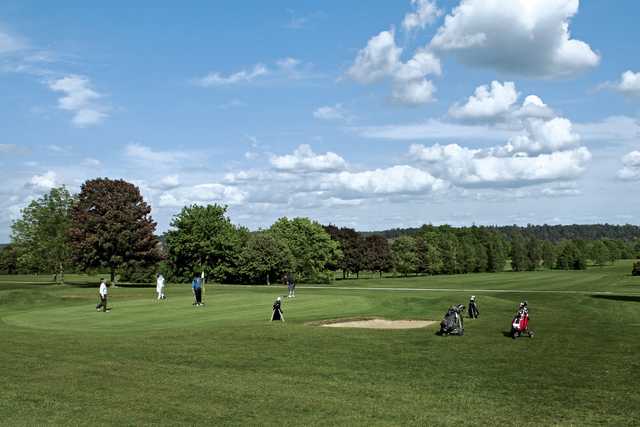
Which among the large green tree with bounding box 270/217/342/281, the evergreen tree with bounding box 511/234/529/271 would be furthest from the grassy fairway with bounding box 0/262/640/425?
the evergreen tree with bounding box 511/234/529/271

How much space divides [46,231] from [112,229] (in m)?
25.7

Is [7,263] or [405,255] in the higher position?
[405,255]

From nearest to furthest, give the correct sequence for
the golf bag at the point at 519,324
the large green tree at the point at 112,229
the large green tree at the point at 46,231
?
1. the golf bag at the point at 519,324
2. the large green tree at the point at 112,229
3. the large green tree at the point at 46,231

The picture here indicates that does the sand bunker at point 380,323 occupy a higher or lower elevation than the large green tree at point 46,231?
lower

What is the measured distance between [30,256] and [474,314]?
78.8 metres

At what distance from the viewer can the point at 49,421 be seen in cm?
1362

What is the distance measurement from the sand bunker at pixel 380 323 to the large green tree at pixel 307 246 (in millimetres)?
76484

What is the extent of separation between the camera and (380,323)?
36.6 m

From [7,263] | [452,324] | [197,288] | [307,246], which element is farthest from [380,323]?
[7,263]

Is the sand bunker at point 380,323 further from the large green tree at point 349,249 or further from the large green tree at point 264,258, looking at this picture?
the large green tree at point 349,249

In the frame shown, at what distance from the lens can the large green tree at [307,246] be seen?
117 metres

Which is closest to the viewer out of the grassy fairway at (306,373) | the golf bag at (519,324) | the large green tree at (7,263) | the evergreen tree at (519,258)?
the grassy fairway at (306,373)

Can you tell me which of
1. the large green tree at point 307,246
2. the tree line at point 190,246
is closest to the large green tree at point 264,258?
the tree line at point 190,246

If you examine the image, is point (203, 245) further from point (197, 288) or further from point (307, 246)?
point (197, 288)
